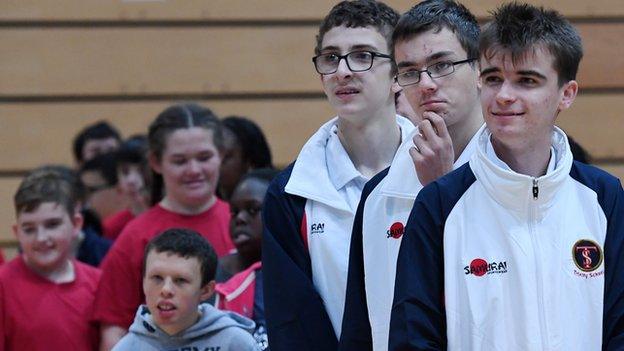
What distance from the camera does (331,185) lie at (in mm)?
4062

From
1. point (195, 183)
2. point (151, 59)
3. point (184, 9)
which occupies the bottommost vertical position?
point (195, 183)

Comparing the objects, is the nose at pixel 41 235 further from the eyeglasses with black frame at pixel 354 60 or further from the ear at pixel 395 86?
the ear at pixel 395 86

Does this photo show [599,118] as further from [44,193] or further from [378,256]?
[378,256]

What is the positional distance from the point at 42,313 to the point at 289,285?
1932mm

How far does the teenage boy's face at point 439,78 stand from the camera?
11.9ft

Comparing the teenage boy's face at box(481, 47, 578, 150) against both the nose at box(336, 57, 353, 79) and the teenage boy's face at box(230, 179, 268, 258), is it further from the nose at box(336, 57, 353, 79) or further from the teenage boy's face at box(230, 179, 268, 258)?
the teenage boy's face at box(230, 179, 268, 258)

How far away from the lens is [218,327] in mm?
4715

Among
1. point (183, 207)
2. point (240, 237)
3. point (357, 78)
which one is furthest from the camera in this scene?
point (183, 207)

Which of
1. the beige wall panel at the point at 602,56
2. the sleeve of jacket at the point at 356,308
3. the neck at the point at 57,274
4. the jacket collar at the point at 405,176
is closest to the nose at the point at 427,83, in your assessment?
the jacket collar at the point at 405,176

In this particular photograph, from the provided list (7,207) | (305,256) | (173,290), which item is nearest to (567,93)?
(305,256)

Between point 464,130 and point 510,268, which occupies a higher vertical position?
point 464,130

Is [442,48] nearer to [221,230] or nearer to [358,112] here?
[358,112]

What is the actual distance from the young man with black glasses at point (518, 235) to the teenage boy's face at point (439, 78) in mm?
298

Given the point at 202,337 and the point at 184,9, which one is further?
the point at 184,9
